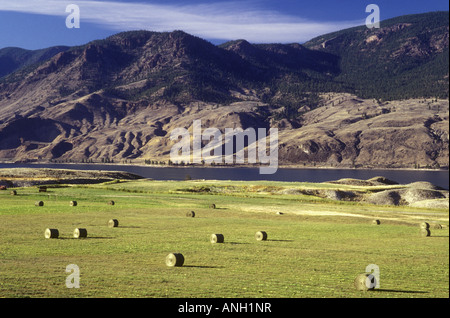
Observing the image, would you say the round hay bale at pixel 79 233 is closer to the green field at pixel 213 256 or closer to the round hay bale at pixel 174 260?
the green field at pixel 213 256

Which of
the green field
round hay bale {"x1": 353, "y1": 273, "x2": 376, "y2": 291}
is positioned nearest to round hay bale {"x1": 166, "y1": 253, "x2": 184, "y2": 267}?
the green field

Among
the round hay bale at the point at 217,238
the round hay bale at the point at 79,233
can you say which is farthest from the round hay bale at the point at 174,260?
the round hay bale at the point at 79,233

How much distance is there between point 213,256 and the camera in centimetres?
3275

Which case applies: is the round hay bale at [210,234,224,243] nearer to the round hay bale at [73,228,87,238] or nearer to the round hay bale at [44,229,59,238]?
the round hay bale at [73,228,87,238]

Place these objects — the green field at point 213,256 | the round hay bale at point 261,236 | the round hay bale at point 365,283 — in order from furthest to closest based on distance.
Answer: the round hay bale at point 261,236
the round hay bale at point 365,283
the green field at point 213,256

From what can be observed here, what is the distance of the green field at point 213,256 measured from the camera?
74.8 feet

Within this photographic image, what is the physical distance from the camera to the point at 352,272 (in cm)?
2861

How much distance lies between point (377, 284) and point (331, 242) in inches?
691

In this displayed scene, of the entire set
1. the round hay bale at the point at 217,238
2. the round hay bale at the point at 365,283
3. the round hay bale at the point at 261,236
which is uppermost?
the round hay bale at the point at 365,283

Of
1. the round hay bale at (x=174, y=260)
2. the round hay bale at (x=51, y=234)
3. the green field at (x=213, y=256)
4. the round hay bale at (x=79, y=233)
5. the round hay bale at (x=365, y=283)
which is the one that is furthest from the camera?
the round hay bale at (x=79, y=233)

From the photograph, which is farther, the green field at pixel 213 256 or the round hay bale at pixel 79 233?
the round hay bale at pixel 79 233

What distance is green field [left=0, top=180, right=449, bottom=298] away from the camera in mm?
A: 22795
